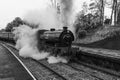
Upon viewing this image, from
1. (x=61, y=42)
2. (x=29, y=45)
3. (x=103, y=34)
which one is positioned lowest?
(x=29, y=45)

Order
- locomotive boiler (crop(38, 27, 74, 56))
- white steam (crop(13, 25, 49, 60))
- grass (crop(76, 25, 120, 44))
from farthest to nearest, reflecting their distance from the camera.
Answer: grass (crop(76, 25, 120, 44)) < white steam (crop(13, 25, 49, 60)) < locomotive boiler (crop(38, 27, 74, 56))

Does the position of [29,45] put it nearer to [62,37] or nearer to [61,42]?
[61,42]

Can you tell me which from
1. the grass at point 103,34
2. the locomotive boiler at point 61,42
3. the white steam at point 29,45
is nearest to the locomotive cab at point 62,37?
the locomotive boiler at point 61,42

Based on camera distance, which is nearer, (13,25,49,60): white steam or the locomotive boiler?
the locomotive boiler

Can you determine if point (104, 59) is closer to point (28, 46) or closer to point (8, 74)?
point (8, 74)

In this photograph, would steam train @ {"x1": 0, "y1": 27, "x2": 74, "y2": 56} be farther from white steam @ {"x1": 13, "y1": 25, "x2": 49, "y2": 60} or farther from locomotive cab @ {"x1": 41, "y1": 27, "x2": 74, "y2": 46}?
white steam @ {"x1": 13, "y1": 25, "x2": 49, "y2": 60}

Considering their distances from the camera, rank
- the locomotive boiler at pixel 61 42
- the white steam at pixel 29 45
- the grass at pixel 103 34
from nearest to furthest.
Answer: the locomotive boiler at pixel 61 42 < the white steam at pixel 29 45 < the grass at pixel 103 34

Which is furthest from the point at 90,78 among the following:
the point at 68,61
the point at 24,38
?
the point at 24,38

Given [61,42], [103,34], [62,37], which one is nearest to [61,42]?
[61,42]

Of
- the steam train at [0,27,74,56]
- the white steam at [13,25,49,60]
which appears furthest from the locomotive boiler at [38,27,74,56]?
the white steam at [13,25,49,60]

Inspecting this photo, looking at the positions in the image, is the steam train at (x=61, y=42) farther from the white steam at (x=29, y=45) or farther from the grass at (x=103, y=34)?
the grass at (x=103, y=34)

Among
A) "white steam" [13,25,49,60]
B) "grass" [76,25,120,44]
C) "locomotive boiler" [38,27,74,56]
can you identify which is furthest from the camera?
"grass" [76,25,120,44]

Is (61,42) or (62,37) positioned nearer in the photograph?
(62,37)

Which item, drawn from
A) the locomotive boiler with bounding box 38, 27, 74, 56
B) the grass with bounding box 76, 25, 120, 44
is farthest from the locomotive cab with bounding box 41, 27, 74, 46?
the grass with bounding box 76, 25, 120, 44
